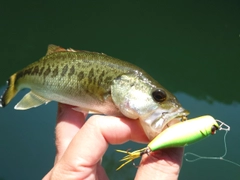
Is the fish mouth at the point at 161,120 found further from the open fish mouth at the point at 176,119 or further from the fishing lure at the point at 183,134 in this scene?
the fishing lure at the point at 183,134

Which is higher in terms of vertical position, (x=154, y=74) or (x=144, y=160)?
(x=144, y=160)

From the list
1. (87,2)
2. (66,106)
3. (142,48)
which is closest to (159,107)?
(66,106)

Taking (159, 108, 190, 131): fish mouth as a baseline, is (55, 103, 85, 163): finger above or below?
below

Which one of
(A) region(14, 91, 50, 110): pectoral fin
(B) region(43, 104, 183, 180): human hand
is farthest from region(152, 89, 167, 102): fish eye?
(A) region(14, 91, 50, 110): pectoral fin

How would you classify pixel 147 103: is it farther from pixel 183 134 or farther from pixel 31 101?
pixel 31 101

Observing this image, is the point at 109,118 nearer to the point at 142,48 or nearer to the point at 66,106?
the point at 66,106

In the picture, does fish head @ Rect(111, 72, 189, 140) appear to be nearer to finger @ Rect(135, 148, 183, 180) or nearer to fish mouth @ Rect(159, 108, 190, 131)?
fish mouth @ Rect(159, 108, 190, 131)
